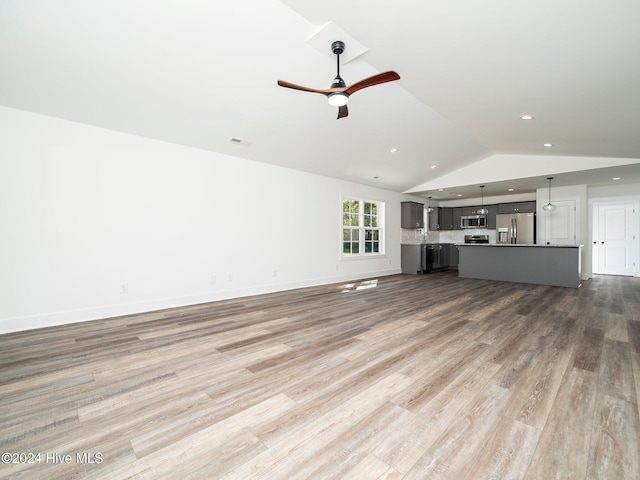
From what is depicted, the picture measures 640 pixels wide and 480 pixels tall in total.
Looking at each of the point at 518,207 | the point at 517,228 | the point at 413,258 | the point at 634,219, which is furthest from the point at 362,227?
the point at 634,219

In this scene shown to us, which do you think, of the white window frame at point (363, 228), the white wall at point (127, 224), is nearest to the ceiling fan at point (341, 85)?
the white wall at point (127, 224)

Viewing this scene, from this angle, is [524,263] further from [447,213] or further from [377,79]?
[377,79]

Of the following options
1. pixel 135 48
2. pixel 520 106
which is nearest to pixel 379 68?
pixel 520 106

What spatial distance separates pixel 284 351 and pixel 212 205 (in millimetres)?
3138

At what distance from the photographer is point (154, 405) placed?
6.30ft

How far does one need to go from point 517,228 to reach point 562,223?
1.04 metres

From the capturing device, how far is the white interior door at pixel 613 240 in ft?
26.5

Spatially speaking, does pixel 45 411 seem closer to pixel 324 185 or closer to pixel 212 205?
pixel 212 205

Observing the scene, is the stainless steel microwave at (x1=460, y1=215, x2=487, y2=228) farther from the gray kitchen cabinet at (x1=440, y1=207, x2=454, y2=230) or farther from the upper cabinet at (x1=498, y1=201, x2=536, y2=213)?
the upper cabinet at (x1=498, y1=201, x2=536, y2=213)

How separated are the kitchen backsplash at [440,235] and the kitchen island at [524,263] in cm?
190

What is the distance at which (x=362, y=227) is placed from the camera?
7.94 meters

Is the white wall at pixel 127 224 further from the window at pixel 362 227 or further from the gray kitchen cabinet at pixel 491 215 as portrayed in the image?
the gray kitchen cabinet at pixel 491 215

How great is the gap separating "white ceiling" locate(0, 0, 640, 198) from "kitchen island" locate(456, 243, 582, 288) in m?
2.38

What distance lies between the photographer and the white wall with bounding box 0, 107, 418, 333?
3457mm
